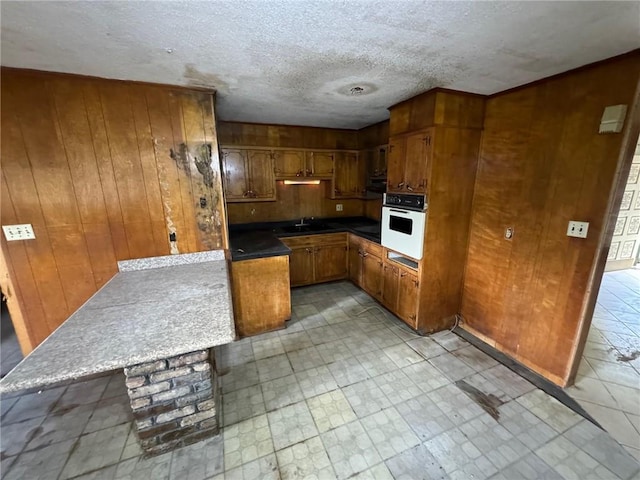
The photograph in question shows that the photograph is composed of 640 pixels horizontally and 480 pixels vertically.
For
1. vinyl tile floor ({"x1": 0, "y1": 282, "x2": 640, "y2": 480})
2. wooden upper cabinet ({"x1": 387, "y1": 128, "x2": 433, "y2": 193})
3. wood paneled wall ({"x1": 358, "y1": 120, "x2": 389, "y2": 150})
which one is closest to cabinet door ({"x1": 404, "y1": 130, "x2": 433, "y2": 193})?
wooden upper cabinet ({"x1": 387, "y1": 128, "x2": 433, "y2": 193})

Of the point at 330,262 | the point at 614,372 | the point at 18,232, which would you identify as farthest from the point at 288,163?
the point at 614,372

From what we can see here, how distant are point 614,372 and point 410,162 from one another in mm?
2573

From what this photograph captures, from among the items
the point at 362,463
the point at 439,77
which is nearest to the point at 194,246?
the point at 362,463

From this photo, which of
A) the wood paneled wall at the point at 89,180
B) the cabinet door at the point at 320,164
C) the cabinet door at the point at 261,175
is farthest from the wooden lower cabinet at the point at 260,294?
the cabinet door at the point at 320,164

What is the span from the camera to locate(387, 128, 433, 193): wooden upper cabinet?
7.88 ft

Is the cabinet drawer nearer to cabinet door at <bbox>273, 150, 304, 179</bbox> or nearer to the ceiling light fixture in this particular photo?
the ceiling light fixture

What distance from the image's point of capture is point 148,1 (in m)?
1.11

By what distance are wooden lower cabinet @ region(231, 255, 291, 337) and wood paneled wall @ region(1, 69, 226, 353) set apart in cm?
69

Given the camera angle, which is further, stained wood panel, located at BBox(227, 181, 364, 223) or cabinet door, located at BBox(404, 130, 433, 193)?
stained wood panel, located at BBox(227, 181, 364, 223)

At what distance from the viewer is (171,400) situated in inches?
59.0

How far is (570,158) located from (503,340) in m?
1.69

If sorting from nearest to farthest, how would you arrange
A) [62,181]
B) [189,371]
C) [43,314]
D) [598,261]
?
[189,371]
[598,261]
[62,181]
[43,314]

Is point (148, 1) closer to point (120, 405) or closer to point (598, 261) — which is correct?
point (120, 405)

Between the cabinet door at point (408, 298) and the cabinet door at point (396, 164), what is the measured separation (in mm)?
975
